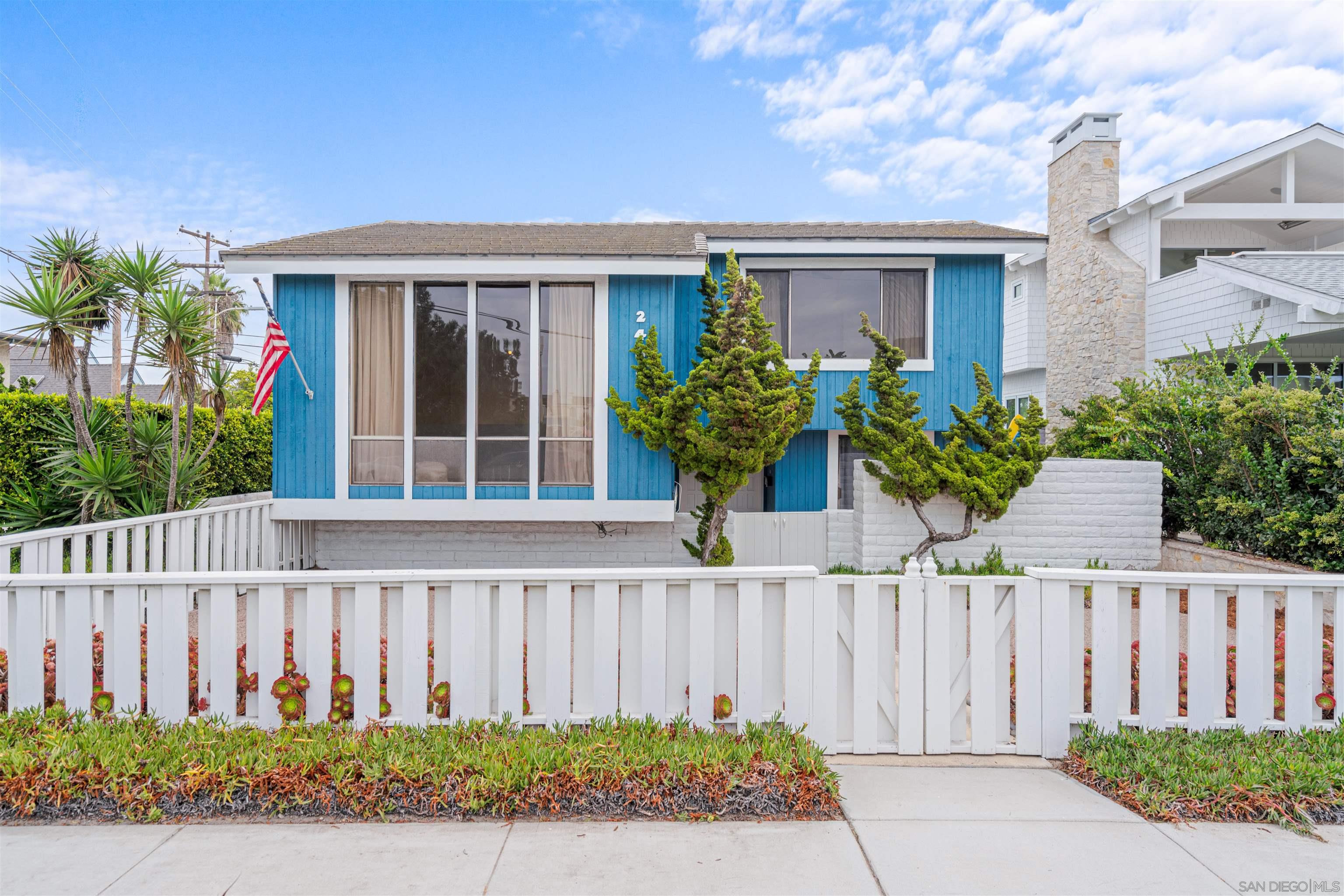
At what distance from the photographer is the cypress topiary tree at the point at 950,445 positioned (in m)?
7.49

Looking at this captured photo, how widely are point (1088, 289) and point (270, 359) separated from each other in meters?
14.0

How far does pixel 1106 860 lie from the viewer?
95.0 inches

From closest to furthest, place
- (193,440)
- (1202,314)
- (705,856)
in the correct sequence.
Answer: (705,856) → (193,440) → (1202,314)

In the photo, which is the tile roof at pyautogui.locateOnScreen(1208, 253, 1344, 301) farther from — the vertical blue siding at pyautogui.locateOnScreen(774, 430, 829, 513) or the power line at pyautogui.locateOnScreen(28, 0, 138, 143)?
the power line at pyautogui.locateOnScreen(28, 0, 138, 143)

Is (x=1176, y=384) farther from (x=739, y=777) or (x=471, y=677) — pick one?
(x=471, y=677)

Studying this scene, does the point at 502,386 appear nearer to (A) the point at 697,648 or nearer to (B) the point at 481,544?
(B) the point at 481,544

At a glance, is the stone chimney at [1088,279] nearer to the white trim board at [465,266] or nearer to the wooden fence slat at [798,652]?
the white trim board at [465,266]

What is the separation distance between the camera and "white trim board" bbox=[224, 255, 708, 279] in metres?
7.61

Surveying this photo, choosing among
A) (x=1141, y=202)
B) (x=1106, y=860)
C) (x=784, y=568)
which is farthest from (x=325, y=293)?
(x=1141, y=202)

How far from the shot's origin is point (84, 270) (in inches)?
294

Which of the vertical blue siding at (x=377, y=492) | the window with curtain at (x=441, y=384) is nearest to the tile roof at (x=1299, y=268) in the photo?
the window with curtain at (x=441, y=384)

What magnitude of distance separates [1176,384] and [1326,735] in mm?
6422

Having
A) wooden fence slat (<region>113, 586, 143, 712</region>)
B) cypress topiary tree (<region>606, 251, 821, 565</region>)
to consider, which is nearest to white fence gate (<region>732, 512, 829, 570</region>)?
cypress topiary tree (<region>606, 251, 821, 565</region>)

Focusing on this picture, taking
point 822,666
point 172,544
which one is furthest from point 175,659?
point 172,544
